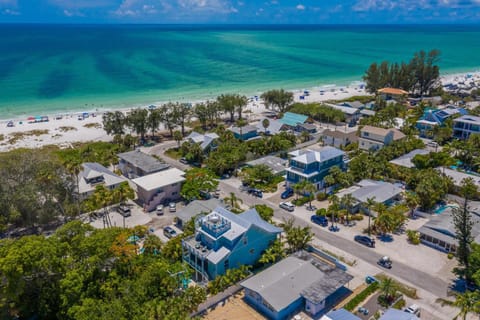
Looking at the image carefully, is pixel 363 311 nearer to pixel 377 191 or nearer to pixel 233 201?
pixel 233 201

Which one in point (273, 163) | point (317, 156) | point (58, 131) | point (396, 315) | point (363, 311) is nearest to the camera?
point (396, 315)

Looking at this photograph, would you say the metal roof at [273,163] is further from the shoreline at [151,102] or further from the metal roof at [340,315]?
the shoreline at [151,102]

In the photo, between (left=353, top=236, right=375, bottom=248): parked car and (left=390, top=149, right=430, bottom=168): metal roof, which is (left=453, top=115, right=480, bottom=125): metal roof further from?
(left=353, top=236, right=375, bottom=248): parked car

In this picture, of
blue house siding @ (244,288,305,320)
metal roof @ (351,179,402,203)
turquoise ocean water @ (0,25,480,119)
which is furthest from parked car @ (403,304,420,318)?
turquoise ocean water @ (0,25,480,119)

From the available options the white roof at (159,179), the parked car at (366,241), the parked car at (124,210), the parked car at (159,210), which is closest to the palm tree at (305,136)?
the white roof at (159,179)

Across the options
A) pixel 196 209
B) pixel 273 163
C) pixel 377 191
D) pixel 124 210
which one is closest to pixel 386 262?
pixel 377 191

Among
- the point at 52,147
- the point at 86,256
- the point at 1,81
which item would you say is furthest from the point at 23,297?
the point at 1,81

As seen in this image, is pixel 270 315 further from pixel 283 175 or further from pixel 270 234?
pixel 283 175

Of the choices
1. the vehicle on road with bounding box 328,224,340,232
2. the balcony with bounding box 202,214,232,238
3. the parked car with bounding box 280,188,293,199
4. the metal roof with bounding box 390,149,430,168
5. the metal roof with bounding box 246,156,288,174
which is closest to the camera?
the balcony with bounding box 202,214,232,238
